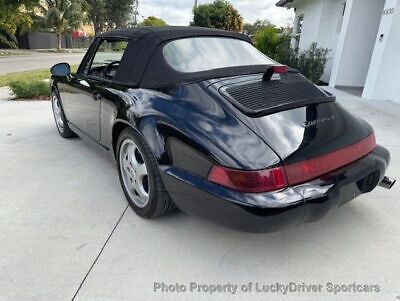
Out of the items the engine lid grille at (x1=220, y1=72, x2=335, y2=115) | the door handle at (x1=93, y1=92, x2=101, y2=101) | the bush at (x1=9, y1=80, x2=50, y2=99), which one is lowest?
the bush at (x1=9, y1=80, x2=50, y2=99)

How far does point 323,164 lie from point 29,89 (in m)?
7.62

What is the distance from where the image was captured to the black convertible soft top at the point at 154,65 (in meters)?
2.34

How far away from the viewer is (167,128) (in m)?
2.08

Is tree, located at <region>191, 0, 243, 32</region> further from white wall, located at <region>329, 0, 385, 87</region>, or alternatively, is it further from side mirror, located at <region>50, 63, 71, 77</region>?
side mirror, located at <region>50, 63, 71, 77</region>

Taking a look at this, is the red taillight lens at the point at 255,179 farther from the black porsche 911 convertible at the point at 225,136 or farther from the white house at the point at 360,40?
the white house at the point at 360,40

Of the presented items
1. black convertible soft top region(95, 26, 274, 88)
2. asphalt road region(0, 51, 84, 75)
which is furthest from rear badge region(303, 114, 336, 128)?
asphalt road region(0, 51, 84, 75)

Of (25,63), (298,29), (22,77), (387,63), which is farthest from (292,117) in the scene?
(25,63)

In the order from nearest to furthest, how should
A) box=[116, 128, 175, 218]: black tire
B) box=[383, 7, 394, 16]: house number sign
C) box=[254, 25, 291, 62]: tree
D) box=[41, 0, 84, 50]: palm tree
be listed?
box=[116, 128, 175, 218]: black tire < box=[383, 7, 394, 16]: house number sign < box=[254, 25, 291, 62]: tree < box=[41, 0, 84, 50]: palm tree

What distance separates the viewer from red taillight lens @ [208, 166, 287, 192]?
1726 millimetres

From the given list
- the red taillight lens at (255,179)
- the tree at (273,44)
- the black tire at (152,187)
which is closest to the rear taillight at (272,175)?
the red taillight lens at (255,179)

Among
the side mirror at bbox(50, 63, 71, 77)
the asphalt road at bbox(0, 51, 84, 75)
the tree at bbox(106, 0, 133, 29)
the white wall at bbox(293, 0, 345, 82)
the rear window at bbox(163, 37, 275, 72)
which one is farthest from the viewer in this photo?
the tree at bbox(106, 0, 133, 29)

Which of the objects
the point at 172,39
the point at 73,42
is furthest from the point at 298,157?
the point at 73,42

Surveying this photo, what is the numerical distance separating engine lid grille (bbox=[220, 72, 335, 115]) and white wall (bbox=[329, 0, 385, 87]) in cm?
773

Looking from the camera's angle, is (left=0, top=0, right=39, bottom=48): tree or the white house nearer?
the white house
